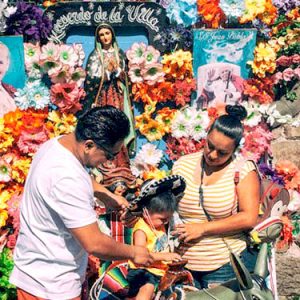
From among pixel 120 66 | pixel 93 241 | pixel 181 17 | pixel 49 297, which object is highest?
pixel 181 17

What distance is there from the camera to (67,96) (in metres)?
4.96

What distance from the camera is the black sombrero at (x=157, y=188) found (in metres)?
3.87

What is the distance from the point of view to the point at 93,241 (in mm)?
3162

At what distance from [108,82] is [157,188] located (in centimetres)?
135

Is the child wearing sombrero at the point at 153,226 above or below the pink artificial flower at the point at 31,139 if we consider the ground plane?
below

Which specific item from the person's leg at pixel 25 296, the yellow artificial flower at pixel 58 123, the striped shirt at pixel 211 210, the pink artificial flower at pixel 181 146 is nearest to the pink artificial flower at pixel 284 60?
the pink artificial flower at pixel 181 146

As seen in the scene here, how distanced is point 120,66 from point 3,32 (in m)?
0.86

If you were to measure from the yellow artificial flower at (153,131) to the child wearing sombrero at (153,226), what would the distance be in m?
1.14

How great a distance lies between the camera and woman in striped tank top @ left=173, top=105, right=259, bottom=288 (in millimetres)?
4027

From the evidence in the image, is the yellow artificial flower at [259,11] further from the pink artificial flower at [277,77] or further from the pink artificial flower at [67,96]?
the pink artificial flower at [67,96]

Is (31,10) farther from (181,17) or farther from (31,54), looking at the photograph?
(181,17)

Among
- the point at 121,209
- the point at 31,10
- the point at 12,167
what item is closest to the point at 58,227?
the point at 121,209

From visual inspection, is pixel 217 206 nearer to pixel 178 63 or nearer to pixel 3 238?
pixel 178 63

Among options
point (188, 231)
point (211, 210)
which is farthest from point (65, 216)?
point (211, 210)
